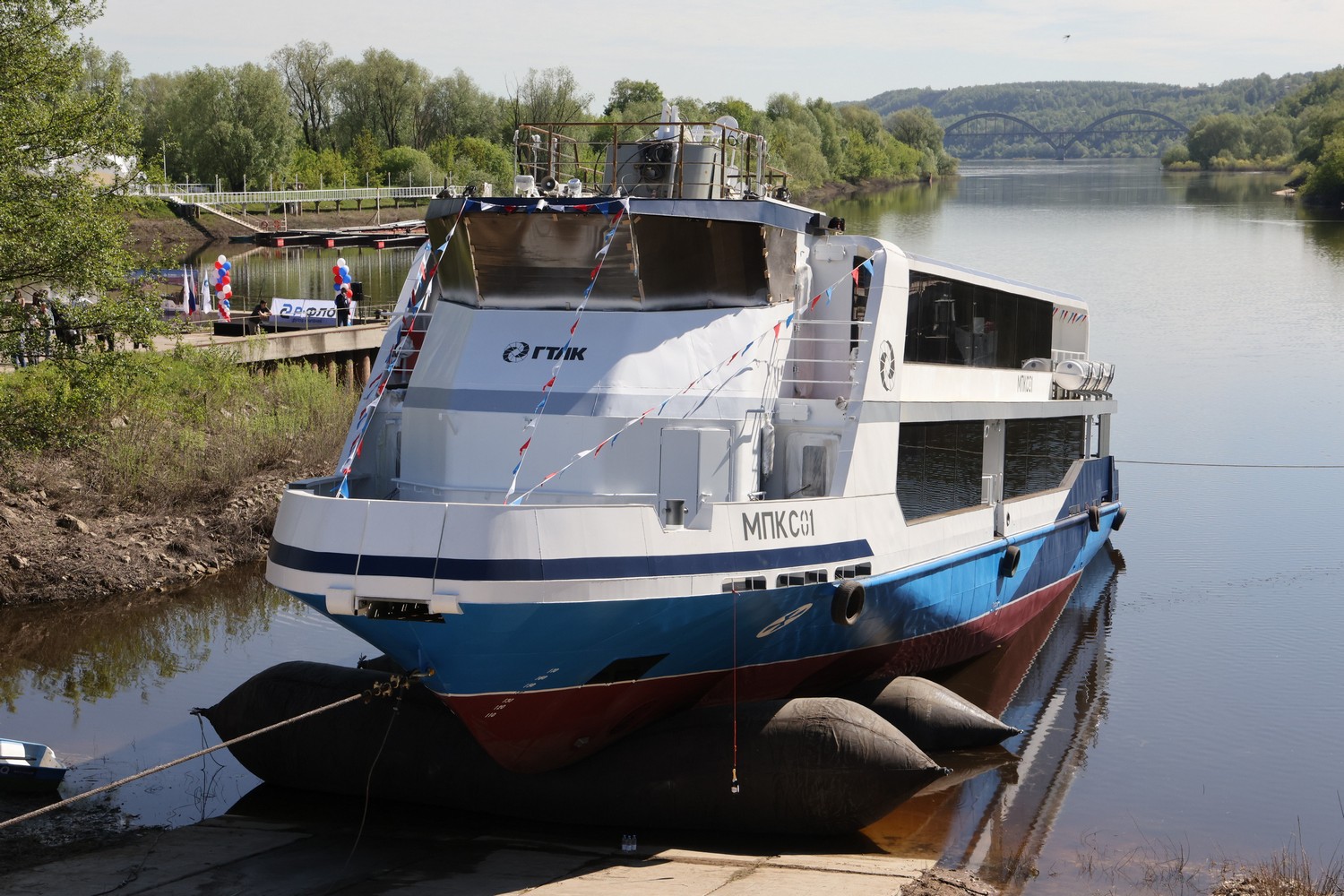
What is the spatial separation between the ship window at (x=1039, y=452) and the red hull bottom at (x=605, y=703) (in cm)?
438

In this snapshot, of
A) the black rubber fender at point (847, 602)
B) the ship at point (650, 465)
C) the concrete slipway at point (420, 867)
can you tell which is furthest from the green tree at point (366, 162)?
the concrete slipway at point (420, 867)

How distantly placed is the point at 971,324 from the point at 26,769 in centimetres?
1149

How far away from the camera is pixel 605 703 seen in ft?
39.1

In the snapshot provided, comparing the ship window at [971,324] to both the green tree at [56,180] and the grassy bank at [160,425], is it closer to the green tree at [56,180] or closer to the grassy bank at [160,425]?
the grassy bank at [160,425]

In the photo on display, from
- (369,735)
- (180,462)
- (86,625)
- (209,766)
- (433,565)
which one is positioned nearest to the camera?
(433,565)

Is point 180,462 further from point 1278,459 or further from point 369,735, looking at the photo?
point 1278,459

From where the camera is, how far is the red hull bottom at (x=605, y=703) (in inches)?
457

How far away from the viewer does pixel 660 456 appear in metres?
12.9

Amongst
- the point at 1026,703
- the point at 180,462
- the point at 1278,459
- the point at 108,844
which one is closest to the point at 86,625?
the point at 180,462

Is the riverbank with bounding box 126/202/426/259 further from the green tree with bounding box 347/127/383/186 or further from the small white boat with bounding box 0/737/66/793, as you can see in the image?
the small white boat with bounding box 0/737/66/793

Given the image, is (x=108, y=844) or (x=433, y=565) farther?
(x=108, y=844)

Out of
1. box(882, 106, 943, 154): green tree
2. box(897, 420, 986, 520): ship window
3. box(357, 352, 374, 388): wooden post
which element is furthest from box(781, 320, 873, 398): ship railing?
box(882, 106, 943, 154): green tree

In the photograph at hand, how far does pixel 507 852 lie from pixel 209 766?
405 cm

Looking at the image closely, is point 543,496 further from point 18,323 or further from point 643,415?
point 18,323
